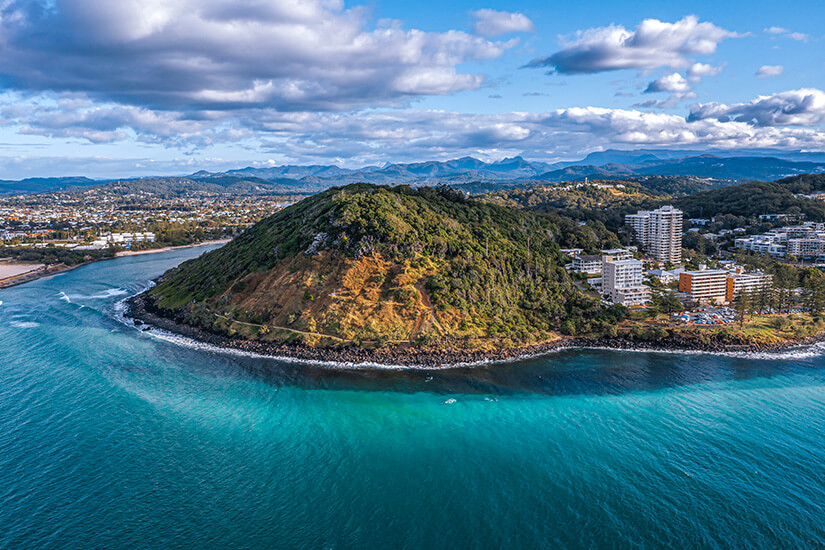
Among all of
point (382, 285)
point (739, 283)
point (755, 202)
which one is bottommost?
point (739, 283)

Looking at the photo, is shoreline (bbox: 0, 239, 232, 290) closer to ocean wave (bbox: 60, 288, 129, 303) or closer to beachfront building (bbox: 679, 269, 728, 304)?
ocean wave (bbox: 60, 288, 129, 303)

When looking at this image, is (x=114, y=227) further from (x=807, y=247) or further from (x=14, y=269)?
(x=807, y=247)

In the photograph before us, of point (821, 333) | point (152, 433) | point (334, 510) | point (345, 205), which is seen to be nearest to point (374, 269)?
point (345, 205)

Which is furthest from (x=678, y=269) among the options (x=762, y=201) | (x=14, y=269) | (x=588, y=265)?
(x=14, y=269)

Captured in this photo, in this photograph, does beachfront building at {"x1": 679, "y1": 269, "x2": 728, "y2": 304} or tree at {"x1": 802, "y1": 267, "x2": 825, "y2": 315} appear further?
beachfront building at {"x1": 679, "y1": 269, "x2": 728, "y2": 304}

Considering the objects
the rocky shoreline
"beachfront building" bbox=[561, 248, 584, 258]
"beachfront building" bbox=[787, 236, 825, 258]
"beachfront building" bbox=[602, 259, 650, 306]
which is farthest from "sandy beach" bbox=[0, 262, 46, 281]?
"beachfront building" bbox=[787, 236, 825, 258]

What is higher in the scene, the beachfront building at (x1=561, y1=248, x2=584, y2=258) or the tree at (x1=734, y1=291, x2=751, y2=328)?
the beachfront building at (x1=561, y1=248, x2=584, y2=258)
